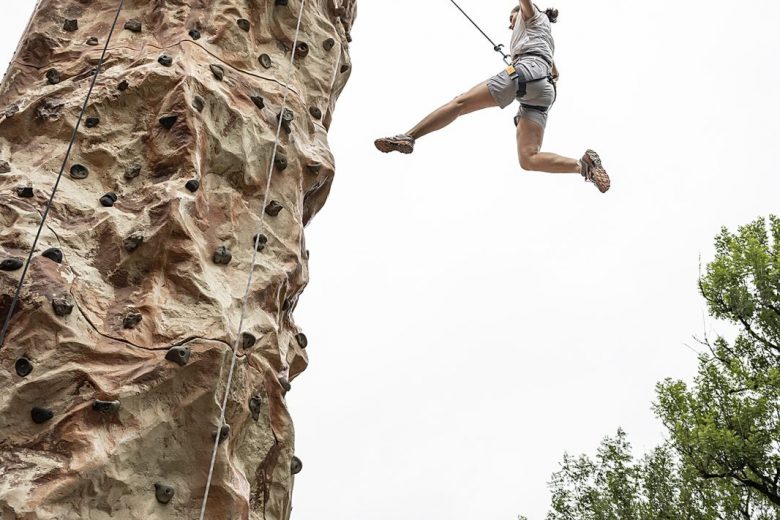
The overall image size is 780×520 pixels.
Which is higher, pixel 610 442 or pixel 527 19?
pixel 527 19

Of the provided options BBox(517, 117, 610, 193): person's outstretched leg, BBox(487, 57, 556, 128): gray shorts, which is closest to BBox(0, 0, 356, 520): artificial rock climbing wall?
BBox(487, 57, 556, 128): gray shorts

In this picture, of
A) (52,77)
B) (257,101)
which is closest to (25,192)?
(52,77)

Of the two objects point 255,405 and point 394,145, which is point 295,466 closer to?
point 255,405

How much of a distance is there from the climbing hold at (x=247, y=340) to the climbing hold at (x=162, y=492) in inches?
29.9

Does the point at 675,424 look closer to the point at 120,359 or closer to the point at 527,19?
the point at 527,19

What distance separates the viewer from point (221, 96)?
14.6 feet

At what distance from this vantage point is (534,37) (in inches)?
271

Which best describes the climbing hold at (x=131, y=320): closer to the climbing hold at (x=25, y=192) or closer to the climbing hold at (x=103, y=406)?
the climbing hold at (x=103, y=406)

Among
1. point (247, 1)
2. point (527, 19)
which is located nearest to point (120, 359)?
point (247, 1)

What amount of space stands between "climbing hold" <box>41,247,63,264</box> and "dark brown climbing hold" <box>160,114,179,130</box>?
0.99 m

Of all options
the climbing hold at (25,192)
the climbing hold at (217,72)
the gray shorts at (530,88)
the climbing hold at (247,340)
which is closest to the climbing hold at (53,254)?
the climbing hold at (25,192)

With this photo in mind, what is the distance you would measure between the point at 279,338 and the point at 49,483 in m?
1.49

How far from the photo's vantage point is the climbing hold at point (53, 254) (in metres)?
3.50

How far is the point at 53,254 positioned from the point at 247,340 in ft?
3.13
